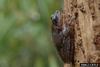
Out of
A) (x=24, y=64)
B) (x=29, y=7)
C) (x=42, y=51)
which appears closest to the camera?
(x=29, y=7)

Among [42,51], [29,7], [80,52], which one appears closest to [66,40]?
[80,52]

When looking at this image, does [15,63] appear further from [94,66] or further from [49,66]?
[94,66]

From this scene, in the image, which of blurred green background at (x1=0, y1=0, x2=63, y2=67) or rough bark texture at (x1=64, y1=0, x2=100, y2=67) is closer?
rough bark texture at (x1=64, y1=0, x2=100, y2=67)

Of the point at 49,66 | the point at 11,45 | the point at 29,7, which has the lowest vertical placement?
the point at 49,66

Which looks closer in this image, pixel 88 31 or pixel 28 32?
pixel 88 31
